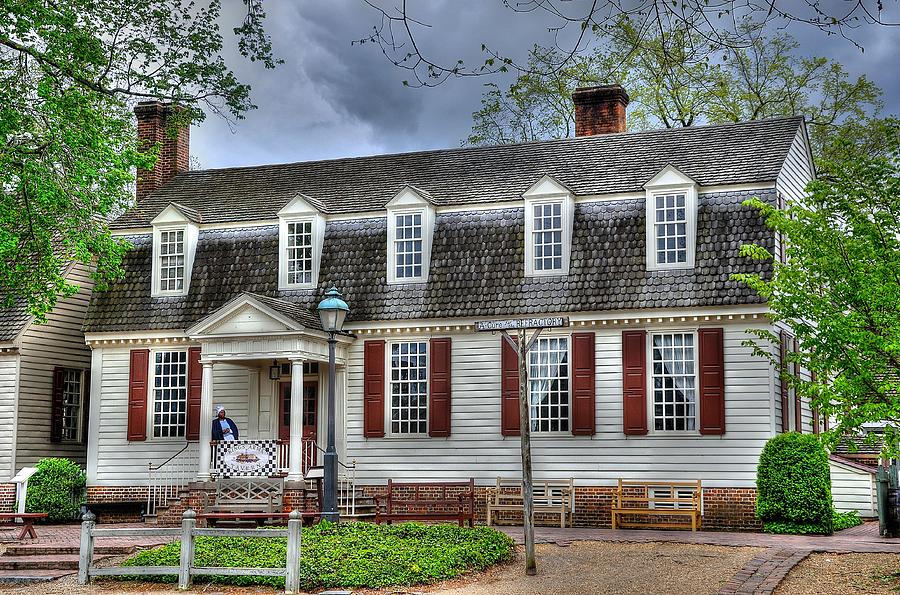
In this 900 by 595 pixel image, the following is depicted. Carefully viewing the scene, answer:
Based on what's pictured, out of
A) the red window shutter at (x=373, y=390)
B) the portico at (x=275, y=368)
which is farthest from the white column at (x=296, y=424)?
the red window shutter at (x=373, y=390)

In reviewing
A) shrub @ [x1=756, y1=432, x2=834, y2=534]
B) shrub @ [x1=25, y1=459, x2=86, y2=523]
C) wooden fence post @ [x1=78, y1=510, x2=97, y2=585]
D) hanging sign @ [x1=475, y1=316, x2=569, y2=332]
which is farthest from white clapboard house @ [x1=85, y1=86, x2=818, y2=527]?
wooden fence post @ [x1=78, y1=510, x2=97, y2=585]

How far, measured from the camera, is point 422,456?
73.3 feet

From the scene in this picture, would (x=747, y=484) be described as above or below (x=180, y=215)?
below

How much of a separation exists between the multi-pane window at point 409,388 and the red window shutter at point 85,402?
27.2ft

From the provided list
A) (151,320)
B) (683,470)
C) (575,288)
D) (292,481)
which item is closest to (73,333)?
(151,320)

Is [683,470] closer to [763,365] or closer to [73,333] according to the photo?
[763,365]

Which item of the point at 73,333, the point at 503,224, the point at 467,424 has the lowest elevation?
Answer: the point at 467,424

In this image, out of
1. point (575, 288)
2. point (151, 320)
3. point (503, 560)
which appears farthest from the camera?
point (151, 320)

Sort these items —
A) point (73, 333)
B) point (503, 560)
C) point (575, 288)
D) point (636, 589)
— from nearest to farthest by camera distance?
point (636, 589) < point (503, 560) < point (575, 288) < point (73, 333)

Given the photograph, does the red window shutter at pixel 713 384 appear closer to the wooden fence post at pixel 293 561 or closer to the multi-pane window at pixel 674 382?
the multi-pane window at pixel 674 382

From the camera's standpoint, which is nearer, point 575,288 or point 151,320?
point 575,288

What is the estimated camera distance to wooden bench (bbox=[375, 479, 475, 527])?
58.4ft

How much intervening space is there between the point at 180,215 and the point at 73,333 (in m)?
3.96

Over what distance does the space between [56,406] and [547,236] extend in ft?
38.8
